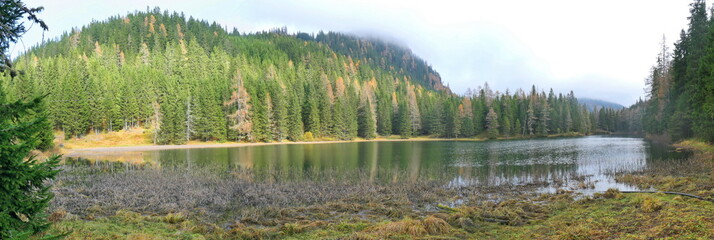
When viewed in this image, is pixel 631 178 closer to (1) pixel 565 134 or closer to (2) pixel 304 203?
(2) pixel 304 203

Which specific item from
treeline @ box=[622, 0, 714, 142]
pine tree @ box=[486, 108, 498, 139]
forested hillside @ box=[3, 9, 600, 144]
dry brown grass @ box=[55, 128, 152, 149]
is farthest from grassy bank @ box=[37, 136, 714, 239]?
pine tree @ box=[486, 108, 498, 139]

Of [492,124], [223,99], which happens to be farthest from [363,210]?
[492,124]

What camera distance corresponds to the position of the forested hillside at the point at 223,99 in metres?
72.1

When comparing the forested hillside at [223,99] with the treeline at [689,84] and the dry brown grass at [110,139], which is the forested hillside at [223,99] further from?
the treeline at [689,84]

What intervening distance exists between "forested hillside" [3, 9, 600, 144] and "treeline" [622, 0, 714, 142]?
140 feet

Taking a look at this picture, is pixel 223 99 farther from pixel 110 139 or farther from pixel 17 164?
pixel 17 164

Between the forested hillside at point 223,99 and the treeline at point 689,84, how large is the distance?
42.7 metres

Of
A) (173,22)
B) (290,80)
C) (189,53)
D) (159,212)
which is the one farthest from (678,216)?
(173,22)

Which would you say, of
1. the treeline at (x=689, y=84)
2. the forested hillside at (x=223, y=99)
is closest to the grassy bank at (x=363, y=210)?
the treeline at (x=689, y=84)

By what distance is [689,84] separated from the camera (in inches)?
1656

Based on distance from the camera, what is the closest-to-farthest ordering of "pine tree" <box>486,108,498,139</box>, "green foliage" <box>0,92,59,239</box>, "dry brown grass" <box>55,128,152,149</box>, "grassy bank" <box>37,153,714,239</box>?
"green foliage" <box>0,92,59,239</box>, "grassy bank" <box>37,153,714,239</box>, "dry brown grass" <box>55,128,152,149</box>, "pine tree" <box>486,108,498,139</box>

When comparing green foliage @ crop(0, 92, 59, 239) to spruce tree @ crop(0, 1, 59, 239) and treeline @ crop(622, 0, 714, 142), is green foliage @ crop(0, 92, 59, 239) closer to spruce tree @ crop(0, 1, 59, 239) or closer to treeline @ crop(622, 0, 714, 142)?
spruce tree @ crop(0, 1, 59, 239)

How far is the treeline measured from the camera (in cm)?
3272

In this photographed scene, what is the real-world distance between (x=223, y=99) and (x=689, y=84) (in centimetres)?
8351
